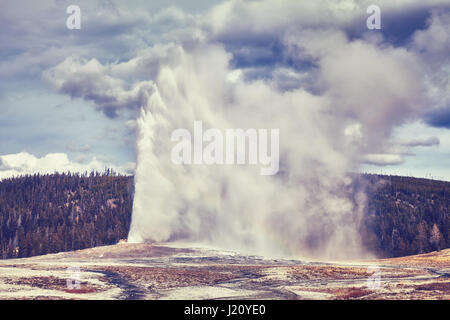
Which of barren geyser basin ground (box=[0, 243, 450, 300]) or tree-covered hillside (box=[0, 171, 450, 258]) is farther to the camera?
tree-covered hillside (box=[0, 171, 450, 258])

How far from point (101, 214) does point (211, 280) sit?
3907 inches

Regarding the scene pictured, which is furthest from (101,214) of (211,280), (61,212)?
(211,280)

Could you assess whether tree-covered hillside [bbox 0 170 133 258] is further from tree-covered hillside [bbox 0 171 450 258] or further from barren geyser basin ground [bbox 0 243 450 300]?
barren geyser basin ground [bbox 0 243 450 300]

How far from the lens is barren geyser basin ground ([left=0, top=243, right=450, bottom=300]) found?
2566cm

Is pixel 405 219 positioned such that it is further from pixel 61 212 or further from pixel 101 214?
pixel 61 212

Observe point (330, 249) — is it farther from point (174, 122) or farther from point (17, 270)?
point (17, 270)

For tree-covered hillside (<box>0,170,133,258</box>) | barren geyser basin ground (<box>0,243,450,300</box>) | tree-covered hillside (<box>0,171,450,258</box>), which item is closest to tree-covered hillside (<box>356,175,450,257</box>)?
tree-covered hillside (<box>0,171,450,258</box>)

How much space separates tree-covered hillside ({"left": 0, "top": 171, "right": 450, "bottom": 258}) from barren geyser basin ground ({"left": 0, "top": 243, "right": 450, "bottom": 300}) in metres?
54.7

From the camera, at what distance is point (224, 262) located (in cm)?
4288

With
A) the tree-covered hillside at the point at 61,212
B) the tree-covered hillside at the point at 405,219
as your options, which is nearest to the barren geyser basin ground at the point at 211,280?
the tree-covered hillside at the point at 405,219

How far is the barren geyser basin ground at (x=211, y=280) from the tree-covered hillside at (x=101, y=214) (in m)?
54.7

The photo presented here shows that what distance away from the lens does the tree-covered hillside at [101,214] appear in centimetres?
9800

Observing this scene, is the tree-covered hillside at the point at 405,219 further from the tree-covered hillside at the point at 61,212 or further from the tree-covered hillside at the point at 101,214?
the tree-covered hillside at the point at 61,212

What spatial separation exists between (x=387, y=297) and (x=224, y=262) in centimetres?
2033
